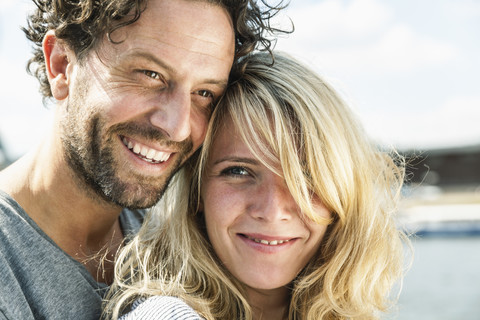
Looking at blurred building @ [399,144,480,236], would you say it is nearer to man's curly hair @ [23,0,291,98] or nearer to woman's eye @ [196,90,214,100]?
man's curly hair @ [23,0,291,98]

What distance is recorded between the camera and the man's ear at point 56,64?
2129 millimetres

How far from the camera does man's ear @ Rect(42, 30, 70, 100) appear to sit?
2.13 m

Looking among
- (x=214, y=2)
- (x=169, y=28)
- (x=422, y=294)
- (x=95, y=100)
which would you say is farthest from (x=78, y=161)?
(x=422, y=294)

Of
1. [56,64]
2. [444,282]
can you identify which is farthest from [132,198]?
[444,282]

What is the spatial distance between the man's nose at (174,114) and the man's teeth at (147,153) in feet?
0.35

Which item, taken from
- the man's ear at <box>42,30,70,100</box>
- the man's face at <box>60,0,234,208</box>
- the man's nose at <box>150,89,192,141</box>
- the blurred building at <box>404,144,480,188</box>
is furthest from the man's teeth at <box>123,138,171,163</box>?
the blurred building at <box>404,144,480,188</box>

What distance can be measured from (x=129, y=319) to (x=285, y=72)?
1121mm

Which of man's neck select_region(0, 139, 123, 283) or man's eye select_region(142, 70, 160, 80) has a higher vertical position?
man's eye select_region(142, 70, 160, 80)

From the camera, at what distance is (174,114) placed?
1.94m

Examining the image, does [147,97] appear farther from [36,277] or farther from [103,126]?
[36,277]

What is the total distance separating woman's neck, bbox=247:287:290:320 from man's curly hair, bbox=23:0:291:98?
103cm

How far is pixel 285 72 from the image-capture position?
2.08 m

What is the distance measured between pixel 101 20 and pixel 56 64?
355 millimetres

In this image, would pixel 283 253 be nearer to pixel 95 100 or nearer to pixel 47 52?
pixel 95 100
